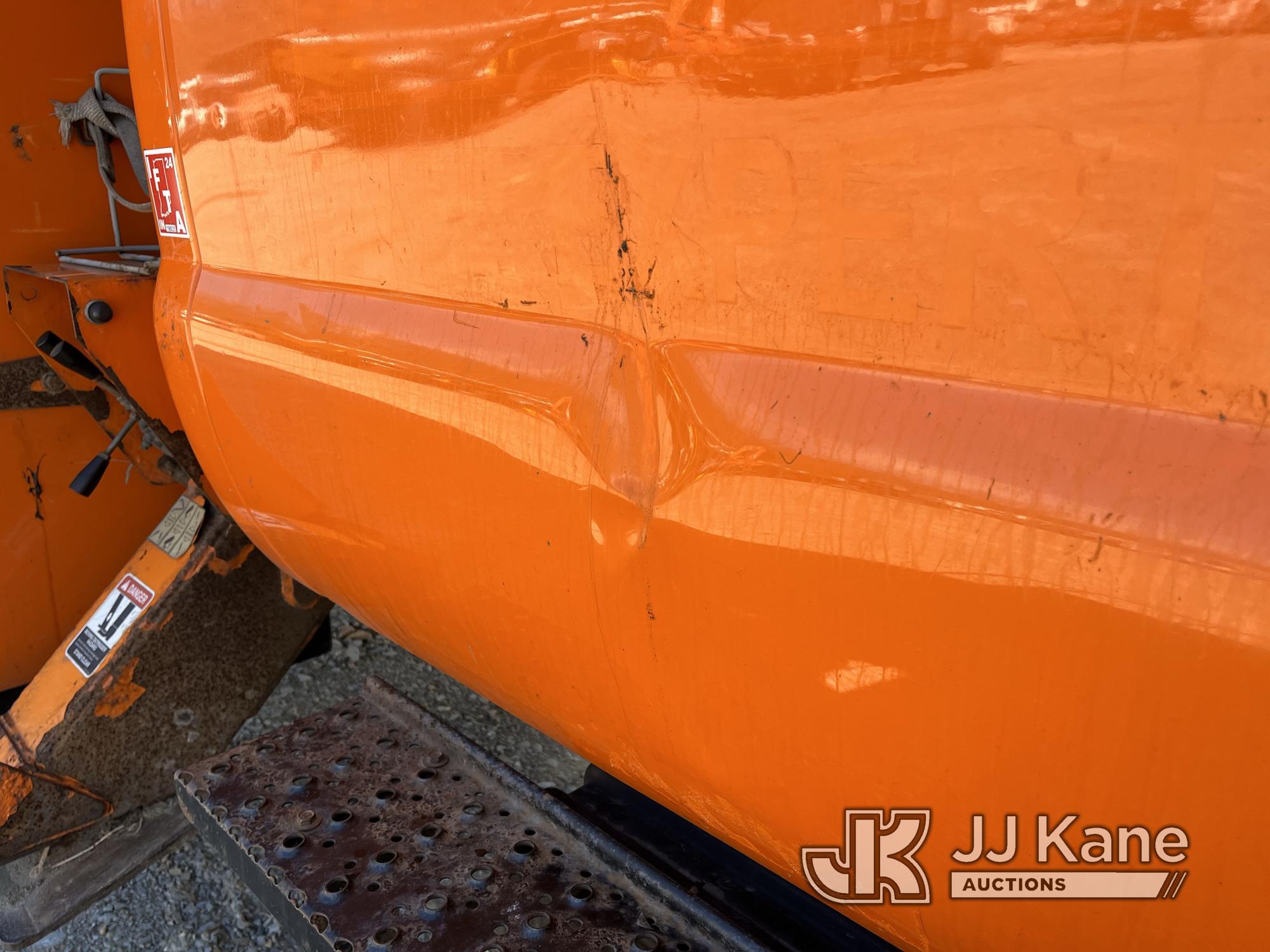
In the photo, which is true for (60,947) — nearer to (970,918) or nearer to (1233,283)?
(970,918)

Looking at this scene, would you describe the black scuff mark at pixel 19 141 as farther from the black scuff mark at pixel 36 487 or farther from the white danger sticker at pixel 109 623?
the white danger sticker at pixel 109 623

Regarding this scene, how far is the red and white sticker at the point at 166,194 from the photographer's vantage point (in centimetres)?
171

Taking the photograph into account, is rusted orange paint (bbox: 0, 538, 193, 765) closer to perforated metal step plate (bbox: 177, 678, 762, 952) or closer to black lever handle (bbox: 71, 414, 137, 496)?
black lever handle (bbox: 71, 414, 137, 496)

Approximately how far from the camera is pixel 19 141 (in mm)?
2205

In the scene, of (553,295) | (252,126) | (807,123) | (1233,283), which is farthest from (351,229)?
(1233,283)

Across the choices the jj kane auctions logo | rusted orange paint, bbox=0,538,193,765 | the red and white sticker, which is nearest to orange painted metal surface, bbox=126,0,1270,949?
the jj kane auctions logo

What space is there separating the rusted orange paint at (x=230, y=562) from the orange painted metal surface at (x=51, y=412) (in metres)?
0.37

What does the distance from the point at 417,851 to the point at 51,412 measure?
153 cm

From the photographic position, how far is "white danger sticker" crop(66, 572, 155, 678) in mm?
2240

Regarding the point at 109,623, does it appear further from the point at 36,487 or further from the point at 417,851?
the point at 417,851

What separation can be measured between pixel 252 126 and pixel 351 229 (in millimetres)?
285

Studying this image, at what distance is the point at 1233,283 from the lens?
0.61 metres

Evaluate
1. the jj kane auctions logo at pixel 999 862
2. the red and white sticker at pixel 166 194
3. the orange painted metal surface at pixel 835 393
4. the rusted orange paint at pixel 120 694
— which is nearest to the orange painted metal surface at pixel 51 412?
the red and white sticker at pixel 166 194

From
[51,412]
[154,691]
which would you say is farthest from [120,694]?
[51,412]
